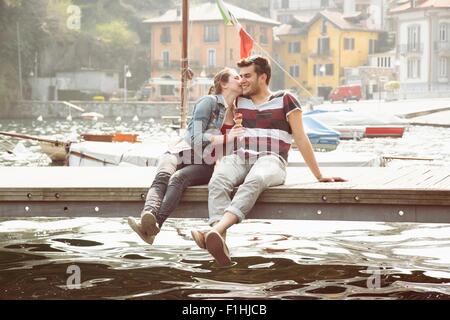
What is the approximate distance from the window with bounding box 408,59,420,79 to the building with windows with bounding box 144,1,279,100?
607 inches

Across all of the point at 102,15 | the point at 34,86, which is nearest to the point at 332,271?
the point at 34,86

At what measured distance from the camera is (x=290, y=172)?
26.2 feet

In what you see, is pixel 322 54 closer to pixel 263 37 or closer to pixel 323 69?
pixel 323 69

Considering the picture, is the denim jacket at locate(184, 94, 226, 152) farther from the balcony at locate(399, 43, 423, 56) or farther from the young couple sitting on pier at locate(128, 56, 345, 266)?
the balcony at locate(399, 43, 423, 56)

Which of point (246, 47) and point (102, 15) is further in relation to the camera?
point (102, 15)

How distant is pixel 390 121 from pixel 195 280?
3166 cm

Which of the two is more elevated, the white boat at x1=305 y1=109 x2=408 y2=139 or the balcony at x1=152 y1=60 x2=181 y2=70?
the balcony at x1=152 y1=60 x2=181 y2=70

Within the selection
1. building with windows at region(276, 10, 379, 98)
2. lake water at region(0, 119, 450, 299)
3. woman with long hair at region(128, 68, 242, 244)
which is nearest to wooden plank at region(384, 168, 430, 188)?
lake water at region(0, 119, 450, 299)

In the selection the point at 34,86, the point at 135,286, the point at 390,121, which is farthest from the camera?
the point at 34,86

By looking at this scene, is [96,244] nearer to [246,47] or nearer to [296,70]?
[246,47]

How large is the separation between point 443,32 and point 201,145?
6420 cm

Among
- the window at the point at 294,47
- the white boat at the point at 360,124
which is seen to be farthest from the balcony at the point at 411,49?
the white boat at the point at 360,124

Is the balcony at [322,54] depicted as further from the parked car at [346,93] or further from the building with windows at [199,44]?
the parked car at [346,93]

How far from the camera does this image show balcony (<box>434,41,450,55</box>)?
6812 cm
